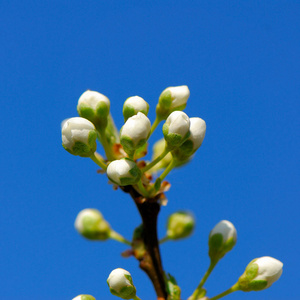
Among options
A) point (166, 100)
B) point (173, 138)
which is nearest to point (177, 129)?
point (173, 138)

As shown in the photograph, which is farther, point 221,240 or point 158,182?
point 221,240

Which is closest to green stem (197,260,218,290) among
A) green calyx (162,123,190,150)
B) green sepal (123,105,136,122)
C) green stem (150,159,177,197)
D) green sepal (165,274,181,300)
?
green sepal (165,274,181,300)

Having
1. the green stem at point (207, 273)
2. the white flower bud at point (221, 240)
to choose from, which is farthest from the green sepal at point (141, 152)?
the green stem at point (207, 273)

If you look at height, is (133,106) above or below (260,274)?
above

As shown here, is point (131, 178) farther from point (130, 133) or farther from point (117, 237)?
point (117, 237)

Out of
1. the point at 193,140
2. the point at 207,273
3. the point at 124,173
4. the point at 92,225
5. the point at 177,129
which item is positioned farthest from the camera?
the point at 92,225

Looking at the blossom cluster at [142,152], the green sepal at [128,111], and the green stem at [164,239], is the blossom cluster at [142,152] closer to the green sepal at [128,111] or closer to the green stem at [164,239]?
the green sepal at [128,111]
